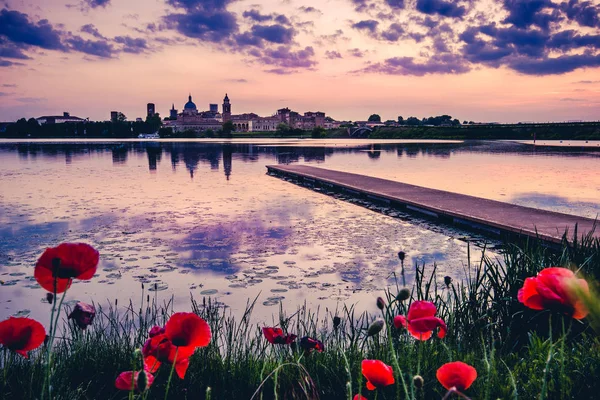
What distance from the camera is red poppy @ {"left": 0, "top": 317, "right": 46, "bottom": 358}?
5.80 ft

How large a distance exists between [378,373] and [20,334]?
3.86 feet

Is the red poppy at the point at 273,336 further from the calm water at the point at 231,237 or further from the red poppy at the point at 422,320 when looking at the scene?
the calm water at the point at 231,237

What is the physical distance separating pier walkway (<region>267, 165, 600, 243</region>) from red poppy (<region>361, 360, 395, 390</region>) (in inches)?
141

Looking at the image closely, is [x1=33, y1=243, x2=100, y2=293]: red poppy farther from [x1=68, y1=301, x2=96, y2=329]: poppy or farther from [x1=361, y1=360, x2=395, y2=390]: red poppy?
[x1=361, y1=360, x2=395, y2=390]: red poppy

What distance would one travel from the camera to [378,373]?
167 cm

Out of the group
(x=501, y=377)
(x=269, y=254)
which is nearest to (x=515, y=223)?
A: (x=269, y=254)

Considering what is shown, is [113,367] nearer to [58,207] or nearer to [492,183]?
[58,207]

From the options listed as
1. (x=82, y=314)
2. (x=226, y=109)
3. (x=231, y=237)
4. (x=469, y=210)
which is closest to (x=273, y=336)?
(x=82, y=314)

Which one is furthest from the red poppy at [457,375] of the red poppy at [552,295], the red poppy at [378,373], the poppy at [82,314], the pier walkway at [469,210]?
the pier walkway at [469,210]

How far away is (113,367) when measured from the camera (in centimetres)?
319

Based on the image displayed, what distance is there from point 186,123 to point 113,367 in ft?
566

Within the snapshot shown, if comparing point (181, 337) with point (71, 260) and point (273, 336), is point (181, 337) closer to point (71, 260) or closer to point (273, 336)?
point (71, 260)

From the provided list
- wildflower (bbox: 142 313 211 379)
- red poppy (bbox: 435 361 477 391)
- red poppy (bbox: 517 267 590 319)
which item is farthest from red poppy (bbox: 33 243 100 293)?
red poppy (bbox: 517 267 590 319)

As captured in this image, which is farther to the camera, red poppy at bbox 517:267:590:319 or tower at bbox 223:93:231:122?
tower at bbox 223:93:231:122
